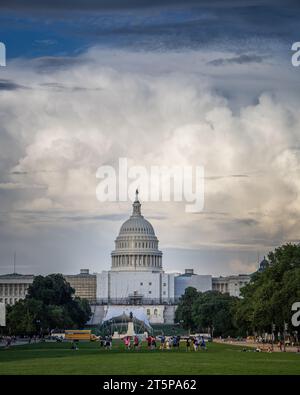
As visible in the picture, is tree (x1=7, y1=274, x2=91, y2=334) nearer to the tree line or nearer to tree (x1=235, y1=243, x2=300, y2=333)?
the tree line

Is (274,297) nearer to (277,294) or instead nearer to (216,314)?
(277,294)

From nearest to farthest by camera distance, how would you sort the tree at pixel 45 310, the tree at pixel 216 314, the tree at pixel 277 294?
1. the tree at pixel 277 294
2. the tree at pixel 45 310
3. the tree at pixel 216 314

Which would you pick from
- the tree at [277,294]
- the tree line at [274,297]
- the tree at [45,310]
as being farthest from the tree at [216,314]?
the tree at [277,294]

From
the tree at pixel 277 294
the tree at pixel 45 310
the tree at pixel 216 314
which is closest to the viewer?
the tree at pixel 277 294

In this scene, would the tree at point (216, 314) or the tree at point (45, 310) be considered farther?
the tree at point (216, 314)

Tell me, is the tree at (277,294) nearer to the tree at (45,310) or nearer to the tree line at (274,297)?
the tree line at (274,297)

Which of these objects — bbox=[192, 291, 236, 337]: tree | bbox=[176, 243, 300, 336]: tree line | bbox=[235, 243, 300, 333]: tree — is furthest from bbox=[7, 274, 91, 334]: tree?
bbox=[235, 243, 300, 333]: tree

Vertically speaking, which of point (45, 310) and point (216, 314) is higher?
point (45, 310)

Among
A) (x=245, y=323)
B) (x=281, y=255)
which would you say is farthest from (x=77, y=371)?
(x=245, y=323)

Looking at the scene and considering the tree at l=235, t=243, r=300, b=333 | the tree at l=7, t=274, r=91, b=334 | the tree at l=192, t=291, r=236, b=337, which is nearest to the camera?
the tree at l=235, t=243, r=300, b=333

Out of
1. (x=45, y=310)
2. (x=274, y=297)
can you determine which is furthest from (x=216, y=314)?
(x=274, y=297)
